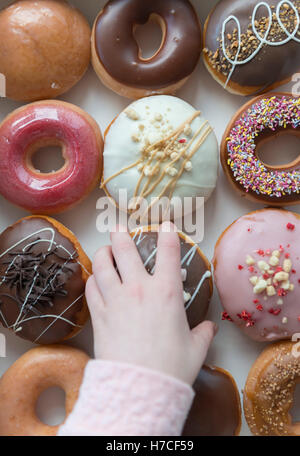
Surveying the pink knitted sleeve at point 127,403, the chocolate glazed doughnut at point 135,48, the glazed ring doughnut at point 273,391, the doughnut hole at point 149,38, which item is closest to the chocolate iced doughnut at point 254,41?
the chocolate glazed doughnut at point 135,48

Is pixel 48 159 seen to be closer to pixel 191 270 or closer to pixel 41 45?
pixel 41 45

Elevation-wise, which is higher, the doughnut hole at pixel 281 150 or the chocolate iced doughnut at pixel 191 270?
the doughnut hole at pixel 281 150

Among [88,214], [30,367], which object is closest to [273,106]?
[88,214]

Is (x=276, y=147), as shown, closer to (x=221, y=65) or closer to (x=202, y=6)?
(x=221, y=65)

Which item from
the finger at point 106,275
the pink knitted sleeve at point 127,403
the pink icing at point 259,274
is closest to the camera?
the pink knitted sleeve at point 127,403

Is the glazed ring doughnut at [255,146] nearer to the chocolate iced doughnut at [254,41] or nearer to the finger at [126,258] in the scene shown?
the chocolate iced doughnut at [254,41]

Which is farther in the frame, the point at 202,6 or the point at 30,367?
the point at 202,6

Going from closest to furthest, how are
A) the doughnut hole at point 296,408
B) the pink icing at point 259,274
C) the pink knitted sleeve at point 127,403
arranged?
1. the pink knitted sleeve at point 127,403
2. the pink icing at point 259,274
3. the doughnut hole at point 296,408
